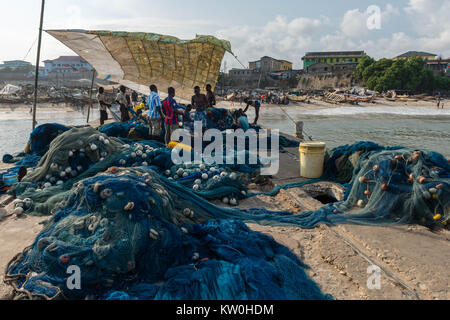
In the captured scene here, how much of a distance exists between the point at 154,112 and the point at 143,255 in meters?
5.85

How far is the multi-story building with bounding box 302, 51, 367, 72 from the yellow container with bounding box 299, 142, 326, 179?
234 feet

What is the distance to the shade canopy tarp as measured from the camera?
28.3ft

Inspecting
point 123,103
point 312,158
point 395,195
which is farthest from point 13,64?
point 395,195

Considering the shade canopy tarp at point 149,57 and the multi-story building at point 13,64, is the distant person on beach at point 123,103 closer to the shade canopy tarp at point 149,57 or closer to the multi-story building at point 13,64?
the shade canopy tarp at point 149,57

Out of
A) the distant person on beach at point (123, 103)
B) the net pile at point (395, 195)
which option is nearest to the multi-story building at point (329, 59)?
the distant person on beach at point (123, 103)

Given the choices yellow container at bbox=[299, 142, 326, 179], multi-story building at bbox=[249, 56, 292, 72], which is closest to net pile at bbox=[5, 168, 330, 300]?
yellow container at bbox=[299, 142, 326, 179]

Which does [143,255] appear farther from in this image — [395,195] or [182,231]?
[395,195]

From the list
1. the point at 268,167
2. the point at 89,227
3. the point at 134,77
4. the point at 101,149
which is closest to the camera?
the point at 89,227

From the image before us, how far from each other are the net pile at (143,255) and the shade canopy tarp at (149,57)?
6.48 meters

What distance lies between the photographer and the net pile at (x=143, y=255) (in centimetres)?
265

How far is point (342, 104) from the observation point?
148ft
